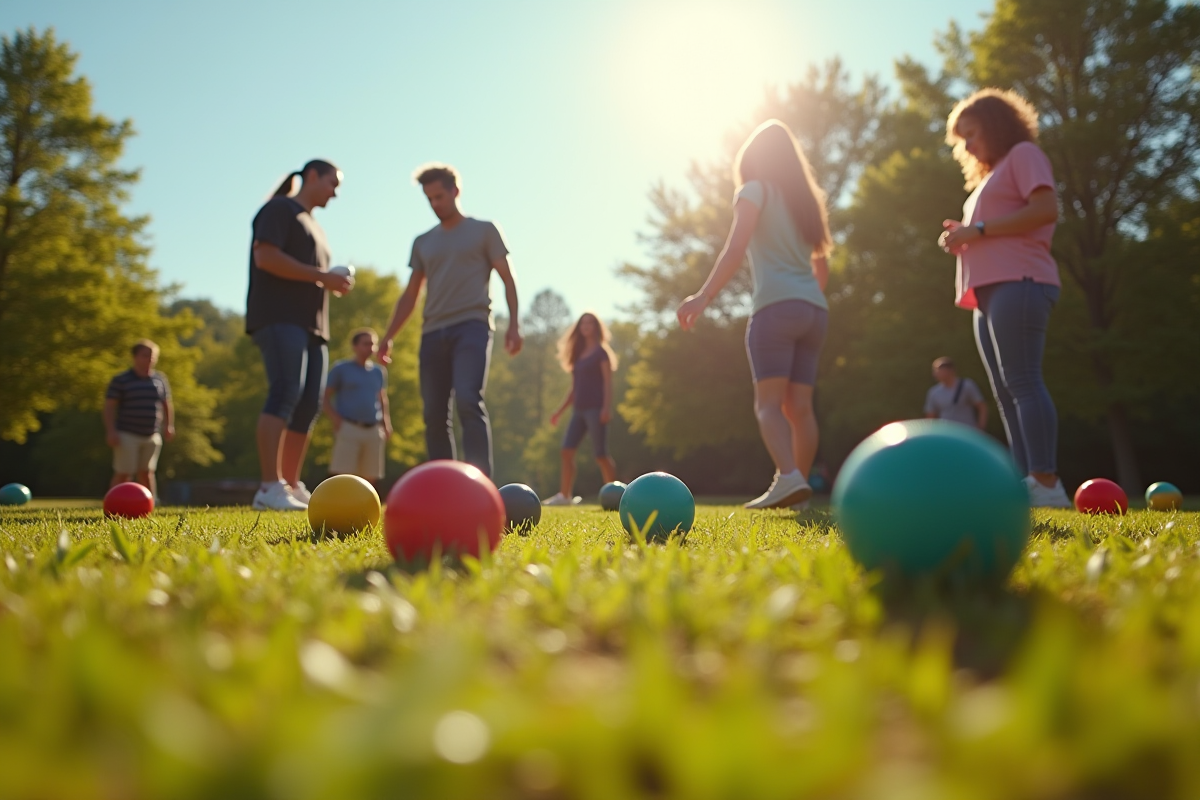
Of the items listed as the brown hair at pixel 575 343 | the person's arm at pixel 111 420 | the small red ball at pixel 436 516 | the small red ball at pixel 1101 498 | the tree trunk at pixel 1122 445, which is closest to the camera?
the small red ball at pixel 436 516

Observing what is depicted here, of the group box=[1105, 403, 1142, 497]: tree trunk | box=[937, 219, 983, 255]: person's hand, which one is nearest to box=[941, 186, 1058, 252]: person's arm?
box=[937, 219, 983, 255]: person's hand

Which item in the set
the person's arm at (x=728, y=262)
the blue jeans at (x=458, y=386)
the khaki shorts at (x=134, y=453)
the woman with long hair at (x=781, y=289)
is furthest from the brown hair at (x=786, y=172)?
the khaki shorts at (x=134, y=453)

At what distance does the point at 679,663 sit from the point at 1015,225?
16.5ft

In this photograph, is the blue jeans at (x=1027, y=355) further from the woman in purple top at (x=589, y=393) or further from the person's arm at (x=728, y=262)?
the woman in purple top at (x=589, y=393)

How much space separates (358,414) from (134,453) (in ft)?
9.03

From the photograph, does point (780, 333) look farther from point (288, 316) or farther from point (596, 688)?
point (596, 688)

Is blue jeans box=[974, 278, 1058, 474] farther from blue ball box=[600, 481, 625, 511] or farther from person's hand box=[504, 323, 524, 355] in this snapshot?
person's hand box=[504, 323, 524, 355]

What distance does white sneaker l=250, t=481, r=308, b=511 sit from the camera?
641 cm

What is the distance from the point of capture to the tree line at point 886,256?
16719mm

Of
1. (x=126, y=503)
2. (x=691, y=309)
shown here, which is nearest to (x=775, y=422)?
(x=691, y=309)

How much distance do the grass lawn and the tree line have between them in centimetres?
1700

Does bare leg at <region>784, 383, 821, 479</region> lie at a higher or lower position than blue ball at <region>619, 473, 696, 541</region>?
higher

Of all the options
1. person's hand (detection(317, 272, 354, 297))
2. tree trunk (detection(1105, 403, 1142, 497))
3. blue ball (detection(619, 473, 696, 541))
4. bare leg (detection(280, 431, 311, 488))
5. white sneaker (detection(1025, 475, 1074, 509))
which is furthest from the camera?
tree trunk (detection(1105, 403, 1142, 497))

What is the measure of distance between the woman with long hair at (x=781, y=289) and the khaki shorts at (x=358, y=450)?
5.68 m
